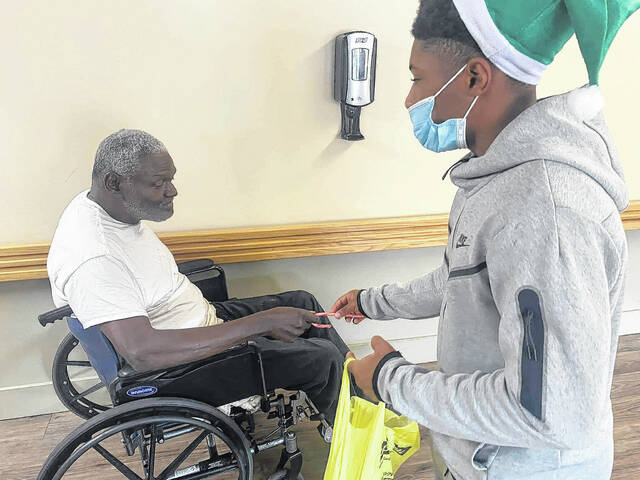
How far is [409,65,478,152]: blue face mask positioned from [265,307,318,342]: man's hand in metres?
0.64

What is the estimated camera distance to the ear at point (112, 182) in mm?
1261

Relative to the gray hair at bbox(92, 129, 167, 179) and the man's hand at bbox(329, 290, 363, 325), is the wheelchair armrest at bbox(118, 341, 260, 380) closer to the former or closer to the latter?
the man's hand at bbox(329, 290, 363, 325)

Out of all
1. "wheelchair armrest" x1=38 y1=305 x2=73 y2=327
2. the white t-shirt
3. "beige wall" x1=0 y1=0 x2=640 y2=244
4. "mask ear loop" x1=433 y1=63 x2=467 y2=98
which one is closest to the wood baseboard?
"beige wall" x1=0 y1=0 x2=640 y2=244

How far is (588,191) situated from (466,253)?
186mm

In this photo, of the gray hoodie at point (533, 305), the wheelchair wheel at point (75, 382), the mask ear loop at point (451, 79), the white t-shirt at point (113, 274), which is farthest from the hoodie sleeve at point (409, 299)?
the wheelchair wheel at point (75, 382)

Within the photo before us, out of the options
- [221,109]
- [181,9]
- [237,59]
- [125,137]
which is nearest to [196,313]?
[125,137]

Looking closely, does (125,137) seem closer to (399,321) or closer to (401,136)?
(401,136)

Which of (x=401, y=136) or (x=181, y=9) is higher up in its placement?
(x=181, y=9)

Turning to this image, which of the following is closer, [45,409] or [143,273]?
[143,273]

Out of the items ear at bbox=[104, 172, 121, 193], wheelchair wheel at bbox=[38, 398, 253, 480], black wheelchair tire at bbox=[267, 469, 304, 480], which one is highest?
ear at bbox=[104, 172, 121, 193]

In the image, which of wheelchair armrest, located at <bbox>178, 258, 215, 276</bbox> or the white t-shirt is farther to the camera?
wheelchair armrest, located at <bbox>178, 258, 215, 276</bbox>

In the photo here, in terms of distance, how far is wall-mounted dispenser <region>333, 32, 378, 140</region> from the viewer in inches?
62.2

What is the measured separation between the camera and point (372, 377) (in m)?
0.84

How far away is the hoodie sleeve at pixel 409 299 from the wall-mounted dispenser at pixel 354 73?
28.8 inches
